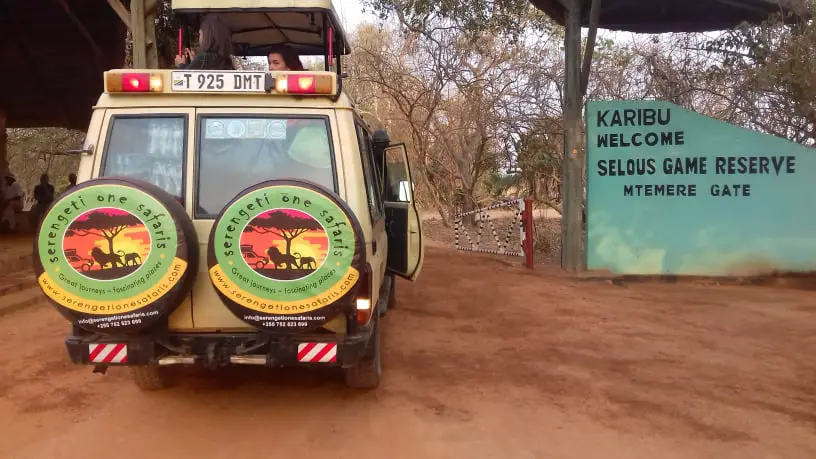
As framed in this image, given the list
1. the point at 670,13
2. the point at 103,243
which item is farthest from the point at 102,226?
the point at 670,13

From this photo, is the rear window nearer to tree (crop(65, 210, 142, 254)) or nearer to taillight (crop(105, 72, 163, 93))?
taillight (crop(105, 72, 163, 93))

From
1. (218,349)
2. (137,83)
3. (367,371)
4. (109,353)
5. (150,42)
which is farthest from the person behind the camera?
(150,42)

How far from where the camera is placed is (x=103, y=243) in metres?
3.45

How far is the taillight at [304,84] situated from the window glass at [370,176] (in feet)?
1.41

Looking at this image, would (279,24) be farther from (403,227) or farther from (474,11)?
(474,11)

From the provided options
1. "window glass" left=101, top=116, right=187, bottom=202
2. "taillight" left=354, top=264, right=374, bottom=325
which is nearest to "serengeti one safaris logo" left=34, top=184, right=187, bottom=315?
"window glass" left=101, top=116, right=187, bottom=202

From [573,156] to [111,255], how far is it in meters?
8.10

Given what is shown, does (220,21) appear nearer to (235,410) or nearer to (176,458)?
(235,410)

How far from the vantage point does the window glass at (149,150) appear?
4062 millimetres

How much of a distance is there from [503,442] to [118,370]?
3.24m

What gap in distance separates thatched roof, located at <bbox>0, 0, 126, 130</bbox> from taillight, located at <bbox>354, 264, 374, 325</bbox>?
11.1 m

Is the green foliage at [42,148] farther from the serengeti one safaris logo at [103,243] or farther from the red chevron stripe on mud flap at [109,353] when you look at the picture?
the serengeti one safaris logo at [103,243]

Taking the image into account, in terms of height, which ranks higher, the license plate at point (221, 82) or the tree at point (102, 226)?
the license plate at point (221, 82)

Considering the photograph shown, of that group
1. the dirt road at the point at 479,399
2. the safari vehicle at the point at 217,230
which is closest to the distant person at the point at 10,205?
the dirt road at the point at 479,399
